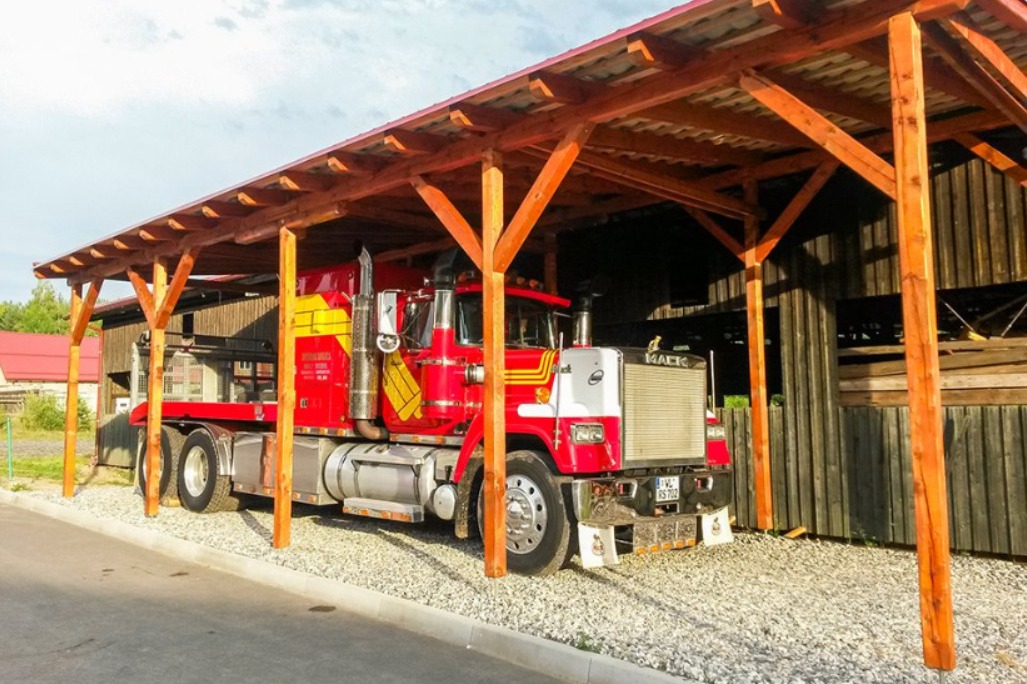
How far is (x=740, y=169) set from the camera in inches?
357

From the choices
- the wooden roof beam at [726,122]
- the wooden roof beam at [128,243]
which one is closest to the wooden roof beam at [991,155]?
the wooden roof beam at [726,122]

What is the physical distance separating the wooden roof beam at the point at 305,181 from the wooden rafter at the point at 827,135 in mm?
5032

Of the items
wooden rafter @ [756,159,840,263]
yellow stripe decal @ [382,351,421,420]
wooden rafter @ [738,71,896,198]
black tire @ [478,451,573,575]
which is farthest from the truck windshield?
wooden rafter @ [738,71,896,198]

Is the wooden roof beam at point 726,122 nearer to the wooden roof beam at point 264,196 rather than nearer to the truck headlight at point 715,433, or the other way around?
the truck headlight at point 715,433

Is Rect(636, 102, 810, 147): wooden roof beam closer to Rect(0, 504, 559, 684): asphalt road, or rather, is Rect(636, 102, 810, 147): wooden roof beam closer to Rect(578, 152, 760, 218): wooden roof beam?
Rect(578, 152, 760, 218): wooden roof beam

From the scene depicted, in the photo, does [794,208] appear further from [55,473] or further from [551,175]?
[55,473]

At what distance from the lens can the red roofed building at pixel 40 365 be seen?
44375mm

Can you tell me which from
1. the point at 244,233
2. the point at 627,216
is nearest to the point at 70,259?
the point at 244,233

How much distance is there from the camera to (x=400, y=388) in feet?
29.9

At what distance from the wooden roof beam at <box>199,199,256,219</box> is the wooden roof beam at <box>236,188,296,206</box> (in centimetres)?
44

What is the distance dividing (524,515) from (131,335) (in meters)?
16.5

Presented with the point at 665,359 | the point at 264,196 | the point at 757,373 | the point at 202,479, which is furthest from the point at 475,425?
the point at 202,479

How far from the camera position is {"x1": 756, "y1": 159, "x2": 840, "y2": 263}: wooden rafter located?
326 inches

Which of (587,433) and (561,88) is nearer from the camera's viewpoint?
(561,88)
